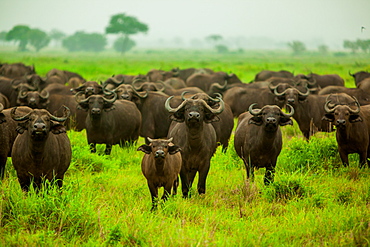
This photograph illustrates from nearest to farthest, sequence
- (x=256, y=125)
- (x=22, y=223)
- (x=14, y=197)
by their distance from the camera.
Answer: (x=22, y=223), (x=14, y=197), (x=256, y=125)

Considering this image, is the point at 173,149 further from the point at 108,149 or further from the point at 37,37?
the point at 37,37

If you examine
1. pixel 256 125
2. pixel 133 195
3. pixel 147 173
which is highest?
pixel 256 125

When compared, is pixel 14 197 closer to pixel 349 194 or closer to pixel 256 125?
pixel 256 125

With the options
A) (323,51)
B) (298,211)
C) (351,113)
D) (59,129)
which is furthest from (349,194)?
(323,51)

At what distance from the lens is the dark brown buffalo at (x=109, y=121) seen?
1005 cm

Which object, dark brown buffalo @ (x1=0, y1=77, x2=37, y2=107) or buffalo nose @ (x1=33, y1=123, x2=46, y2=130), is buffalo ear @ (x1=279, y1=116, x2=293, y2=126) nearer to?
buffalo nose @ (x1=33, y1=123, x2=46, y2=130)

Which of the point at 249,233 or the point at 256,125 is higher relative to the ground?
the point at 256,125

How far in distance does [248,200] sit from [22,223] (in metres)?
3.34

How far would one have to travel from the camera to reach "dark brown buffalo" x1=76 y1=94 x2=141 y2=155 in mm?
Answer: 10047

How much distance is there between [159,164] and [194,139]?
111cm

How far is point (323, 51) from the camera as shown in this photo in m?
95.9

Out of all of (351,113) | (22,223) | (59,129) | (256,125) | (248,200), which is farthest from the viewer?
(351,113)

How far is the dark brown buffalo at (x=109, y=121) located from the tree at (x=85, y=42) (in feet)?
444

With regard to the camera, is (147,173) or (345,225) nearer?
(345,225)
